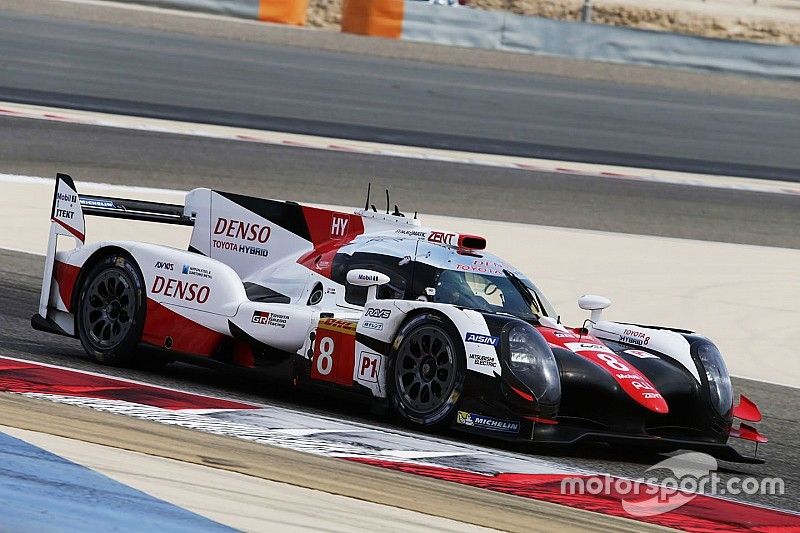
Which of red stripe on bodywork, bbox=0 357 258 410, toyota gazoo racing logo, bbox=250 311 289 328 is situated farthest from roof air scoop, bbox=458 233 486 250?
red stripe on bodywork, bbox=0 357 258 410

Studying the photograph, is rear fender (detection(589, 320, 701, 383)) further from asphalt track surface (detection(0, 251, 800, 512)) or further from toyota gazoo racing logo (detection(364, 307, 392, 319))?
toyota gazoo racing logo (detection(364, 307, 392, 319))

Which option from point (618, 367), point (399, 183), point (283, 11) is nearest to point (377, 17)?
point (283, 11)

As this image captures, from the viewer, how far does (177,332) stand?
8.92 metres

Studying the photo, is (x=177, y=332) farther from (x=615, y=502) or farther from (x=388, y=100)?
(x=388, y=100)

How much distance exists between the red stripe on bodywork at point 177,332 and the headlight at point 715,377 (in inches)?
107

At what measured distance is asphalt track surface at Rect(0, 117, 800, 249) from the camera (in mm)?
17531

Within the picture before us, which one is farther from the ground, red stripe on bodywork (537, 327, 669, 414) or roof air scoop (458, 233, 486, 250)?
roof air scoop (458, 233, 486, 250)

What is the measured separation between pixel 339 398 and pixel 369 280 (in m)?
0.67

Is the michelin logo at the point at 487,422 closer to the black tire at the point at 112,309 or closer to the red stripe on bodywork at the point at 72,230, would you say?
the black tire at the point at 112,309

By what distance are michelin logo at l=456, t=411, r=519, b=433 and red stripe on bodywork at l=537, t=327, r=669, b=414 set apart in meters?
0.61

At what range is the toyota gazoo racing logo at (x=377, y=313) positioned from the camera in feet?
26.7

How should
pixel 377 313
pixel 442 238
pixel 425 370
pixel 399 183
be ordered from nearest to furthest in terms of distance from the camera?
pixel 425 370
pixel 377 313
pixel 442 238
pixel 399 183

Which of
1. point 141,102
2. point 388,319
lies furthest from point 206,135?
point 388,319

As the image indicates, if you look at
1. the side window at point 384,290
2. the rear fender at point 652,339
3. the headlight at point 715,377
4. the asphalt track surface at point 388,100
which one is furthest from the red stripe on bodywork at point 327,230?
the asphalt track surface at point 388,100
